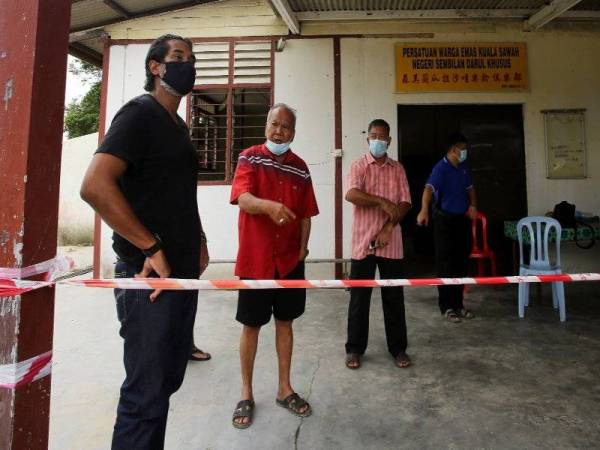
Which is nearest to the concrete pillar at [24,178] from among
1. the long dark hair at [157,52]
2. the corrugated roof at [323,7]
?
the long dark hair at [157,52]

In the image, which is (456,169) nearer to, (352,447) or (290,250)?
(290,250)

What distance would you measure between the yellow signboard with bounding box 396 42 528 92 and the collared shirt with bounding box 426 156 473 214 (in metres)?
1.84

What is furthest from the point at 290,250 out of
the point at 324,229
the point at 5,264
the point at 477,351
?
the point at 324,229

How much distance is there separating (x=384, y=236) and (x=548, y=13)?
4.19 meters

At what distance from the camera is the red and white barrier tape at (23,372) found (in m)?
1.04

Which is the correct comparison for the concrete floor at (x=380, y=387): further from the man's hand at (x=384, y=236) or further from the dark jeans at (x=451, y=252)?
the man's hand at (x=384, y=236)

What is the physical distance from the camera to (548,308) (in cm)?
393

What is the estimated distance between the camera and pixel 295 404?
208 centimetres

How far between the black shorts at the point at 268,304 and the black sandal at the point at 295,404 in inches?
17.1

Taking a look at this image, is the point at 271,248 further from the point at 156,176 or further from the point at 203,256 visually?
the point at 156,176

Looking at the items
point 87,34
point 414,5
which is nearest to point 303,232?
point 414,5

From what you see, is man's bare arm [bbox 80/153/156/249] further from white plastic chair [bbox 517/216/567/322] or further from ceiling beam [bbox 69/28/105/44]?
ceiling beam [bbox 69/28/105/44]

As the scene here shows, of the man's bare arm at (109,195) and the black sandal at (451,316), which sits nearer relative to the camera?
the man's bare arm at (109,195)

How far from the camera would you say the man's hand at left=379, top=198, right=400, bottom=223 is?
2.60m
